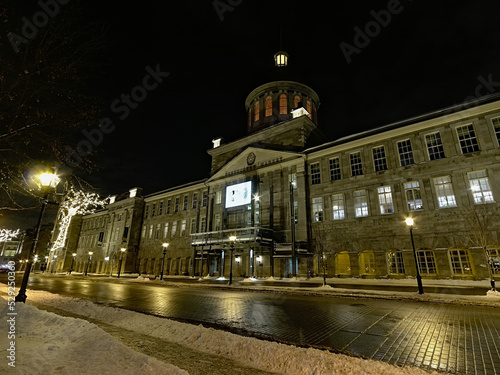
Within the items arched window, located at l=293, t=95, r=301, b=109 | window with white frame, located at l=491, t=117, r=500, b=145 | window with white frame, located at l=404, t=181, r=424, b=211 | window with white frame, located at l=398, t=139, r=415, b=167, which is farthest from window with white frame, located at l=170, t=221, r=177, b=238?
window with white frame, located at l=491, t=117, r=500, b=145

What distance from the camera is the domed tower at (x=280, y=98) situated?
3649cm

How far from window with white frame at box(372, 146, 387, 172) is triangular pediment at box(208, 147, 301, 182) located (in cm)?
731

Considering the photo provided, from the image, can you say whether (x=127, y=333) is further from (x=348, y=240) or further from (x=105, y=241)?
(x=105, y=241)

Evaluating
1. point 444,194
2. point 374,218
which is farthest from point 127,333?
point 444,194

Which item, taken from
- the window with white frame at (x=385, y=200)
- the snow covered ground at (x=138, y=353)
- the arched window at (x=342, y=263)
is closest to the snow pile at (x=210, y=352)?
the snow covered ground at (x=138, y=353)

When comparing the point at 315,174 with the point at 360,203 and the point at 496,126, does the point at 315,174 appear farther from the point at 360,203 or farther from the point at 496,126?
the point at 496,126

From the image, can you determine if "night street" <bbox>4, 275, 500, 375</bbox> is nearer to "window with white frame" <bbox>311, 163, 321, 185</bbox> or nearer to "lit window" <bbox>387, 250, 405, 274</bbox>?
"lit window" <bbox>387, 250, 405, 274</bbox>

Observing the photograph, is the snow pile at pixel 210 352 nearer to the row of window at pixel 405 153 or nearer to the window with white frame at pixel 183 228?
the row of window at pixel 405 153

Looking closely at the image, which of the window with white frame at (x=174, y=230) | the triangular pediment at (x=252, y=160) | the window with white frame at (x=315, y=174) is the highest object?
the triangular pediment at (x=252, y=160)

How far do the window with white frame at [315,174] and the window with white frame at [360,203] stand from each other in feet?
13.2

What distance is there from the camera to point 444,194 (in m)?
19.6

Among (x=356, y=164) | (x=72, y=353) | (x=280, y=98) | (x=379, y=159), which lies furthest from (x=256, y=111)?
(x=72, y=353)

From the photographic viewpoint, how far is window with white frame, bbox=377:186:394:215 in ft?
71.1

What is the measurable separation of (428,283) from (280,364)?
18355mm
